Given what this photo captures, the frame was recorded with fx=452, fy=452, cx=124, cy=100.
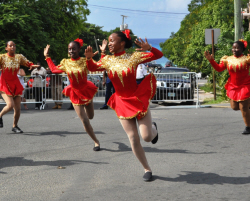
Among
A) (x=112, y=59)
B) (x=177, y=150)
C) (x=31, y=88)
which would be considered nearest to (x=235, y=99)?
(x=177, y=150)

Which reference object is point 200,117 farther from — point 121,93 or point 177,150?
point 121,93

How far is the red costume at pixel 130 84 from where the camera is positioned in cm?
573

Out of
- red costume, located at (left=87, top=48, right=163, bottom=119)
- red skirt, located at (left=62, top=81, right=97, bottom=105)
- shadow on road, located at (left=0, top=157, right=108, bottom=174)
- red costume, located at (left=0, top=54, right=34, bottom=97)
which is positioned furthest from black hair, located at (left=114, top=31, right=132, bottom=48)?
red costume, located at (left=0, top=54, right=34, bottom=97)

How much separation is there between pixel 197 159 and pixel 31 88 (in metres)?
12.2

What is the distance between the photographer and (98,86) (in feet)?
58.8

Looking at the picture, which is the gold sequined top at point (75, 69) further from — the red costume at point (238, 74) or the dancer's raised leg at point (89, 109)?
the red costume at point (238, 74)

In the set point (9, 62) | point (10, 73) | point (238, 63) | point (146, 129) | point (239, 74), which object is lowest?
point (146, 129)

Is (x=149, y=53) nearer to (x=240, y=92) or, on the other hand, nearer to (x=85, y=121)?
(x=85, y=121)

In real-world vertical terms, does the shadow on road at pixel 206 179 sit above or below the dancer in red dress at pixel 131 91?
below

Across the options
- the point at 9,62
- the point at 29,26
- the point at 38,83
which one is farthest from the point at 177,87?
the point at 29,26

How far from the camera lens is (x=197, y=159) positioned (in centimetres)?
703

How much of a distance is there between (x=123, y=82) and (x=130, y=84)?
3.8 inches

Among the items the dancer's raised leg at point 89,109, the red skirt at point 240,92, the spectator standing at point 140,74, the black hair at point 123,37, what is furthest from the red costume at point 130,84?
the spectator standing at point 140,74

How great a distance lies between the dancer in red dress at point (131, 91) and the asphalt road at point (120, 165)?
56cm
